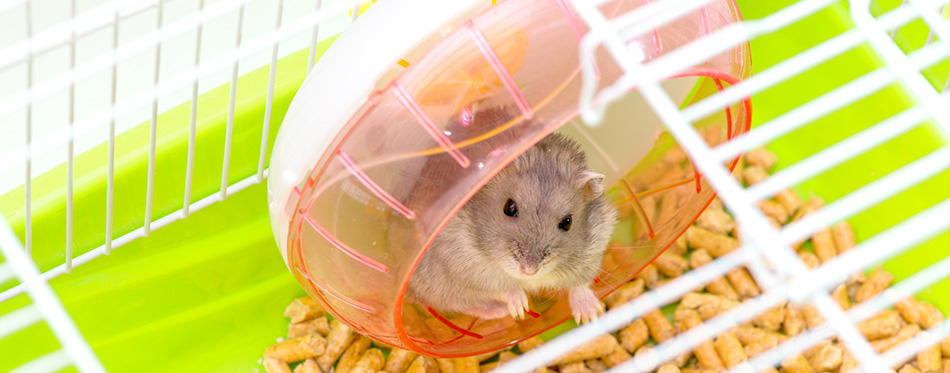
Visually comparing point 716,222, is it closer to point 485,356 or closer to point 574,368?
point 574,368

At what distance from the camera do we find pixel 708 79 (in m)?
1.74

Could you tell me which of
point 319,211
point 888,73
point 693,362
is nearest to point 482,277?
point 319,211

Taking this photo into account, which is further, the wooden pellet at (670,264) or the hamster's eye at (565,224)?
the wooden pellet at (670,264)

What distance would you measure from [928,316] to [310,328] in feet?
4.58

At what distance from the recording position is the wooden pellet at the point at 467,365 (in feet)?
5.84

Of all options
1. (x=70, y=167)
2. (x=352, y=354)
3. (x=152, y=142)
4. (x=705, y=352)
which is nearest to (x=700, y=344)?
(x=705, y=352)

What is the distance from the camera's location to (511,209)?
1.56 metres

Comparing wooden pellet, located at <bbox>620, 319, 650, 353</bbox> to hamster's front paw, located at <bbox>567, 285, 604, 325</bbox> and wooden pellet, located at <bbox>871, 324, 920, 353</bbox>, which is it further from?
wooden pellet, located at <bbox>871, 324, 920, 353</bbox>

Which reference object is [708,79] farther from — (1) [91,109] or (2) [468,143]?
(1) [91,109]

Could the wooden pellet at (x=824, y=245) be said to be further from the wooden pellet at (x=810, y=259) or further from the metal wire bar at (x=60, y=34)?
the metal wire bar at (x=60, y=34)

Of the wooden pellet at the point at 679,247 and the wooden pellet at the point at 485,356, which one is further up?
the wooden pellet at the point at 679,247

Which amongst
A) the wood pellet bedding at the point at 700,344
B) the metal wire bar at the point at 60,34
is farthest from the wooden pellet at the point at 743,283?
the metal wire bar at the point at 60,34

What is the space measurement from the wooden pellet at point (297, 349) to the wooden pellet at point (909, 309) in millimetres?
1310

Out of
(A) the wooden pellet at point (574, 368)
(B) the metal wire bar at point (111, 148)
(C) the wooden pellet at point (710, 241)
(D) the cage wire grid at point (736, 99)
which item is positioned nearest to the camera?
(D) the cage wire grid at point (736, 99)
